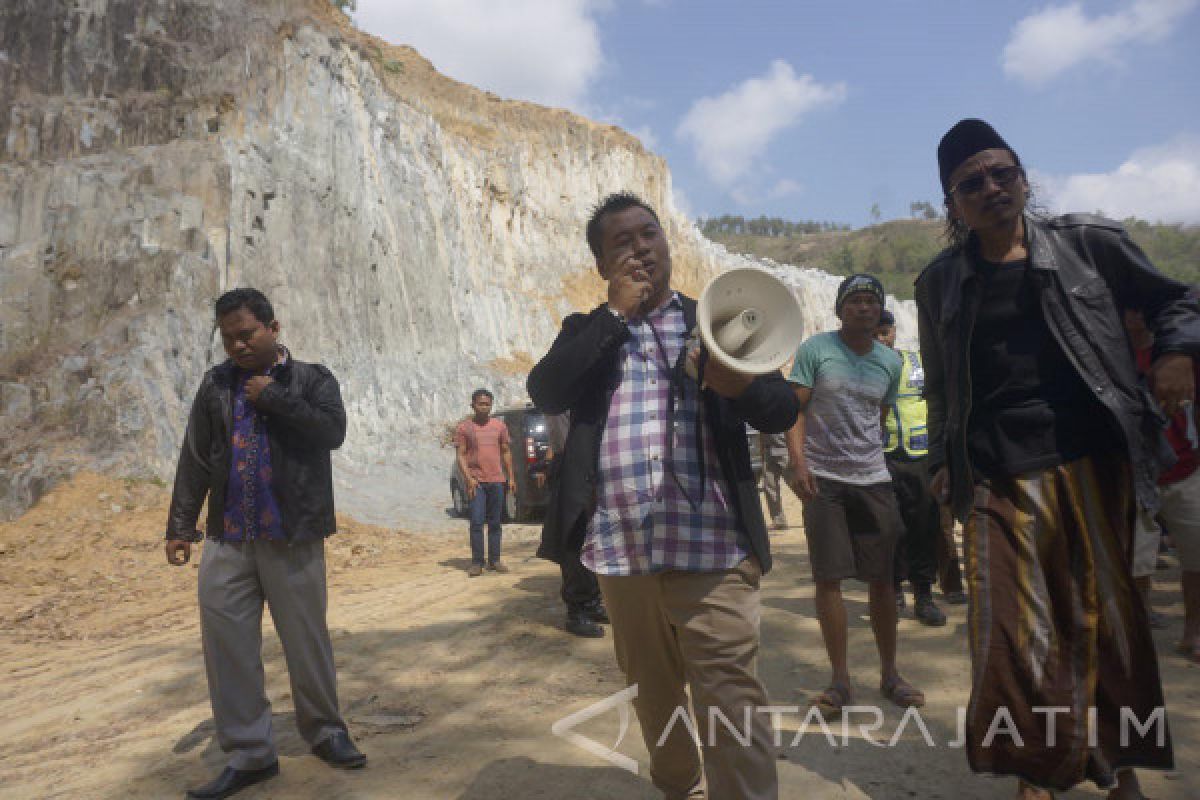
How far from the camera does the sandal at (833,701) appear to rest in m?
3.49

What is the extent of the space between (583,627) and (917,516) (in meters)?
2.24

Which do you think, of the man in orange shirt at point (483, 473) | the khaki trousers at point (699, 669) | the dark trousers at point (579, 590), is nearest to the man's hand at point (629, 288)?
the khaki trousers at point (699, 669)

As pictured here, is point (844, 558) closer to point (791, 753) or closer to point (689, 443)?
point (791, 753)

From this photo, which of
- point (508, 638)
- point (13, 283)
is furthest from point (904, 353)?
point (13, 283)

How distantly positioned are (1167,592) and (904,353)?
2.37 m

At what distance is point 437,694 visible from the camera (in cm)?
422

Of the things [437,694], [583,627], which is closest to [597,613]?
[583,627]

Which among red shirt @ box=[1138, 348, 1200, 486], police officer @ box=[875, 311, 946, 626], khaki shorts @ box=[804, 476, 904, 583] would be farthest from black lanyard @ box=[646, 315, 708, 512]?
red shirt @ box=[1138, 348, 1200, 486]

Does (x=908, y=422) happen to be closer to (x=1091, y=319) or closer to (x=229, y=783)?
(x=1091, y=319)

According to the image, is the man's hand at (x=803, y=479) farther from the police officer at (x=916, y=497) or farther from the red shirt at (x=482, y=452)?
the red shirt at (x=482, y=452)

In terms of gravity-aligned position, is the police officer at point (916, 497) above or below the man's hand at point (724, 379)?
below

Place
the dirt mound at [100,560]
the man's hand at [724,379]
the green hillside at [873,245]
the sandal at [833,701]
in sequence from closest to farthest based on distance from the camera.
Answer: the man's hand at [724,379]
the sandal at [833,701]
the dirt mound at [100,560]
the green hillside at [873,245]

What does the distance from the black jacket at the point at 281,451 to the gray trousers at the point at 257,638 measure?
13 cm

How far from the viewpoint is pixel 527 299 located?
93.0 ft
